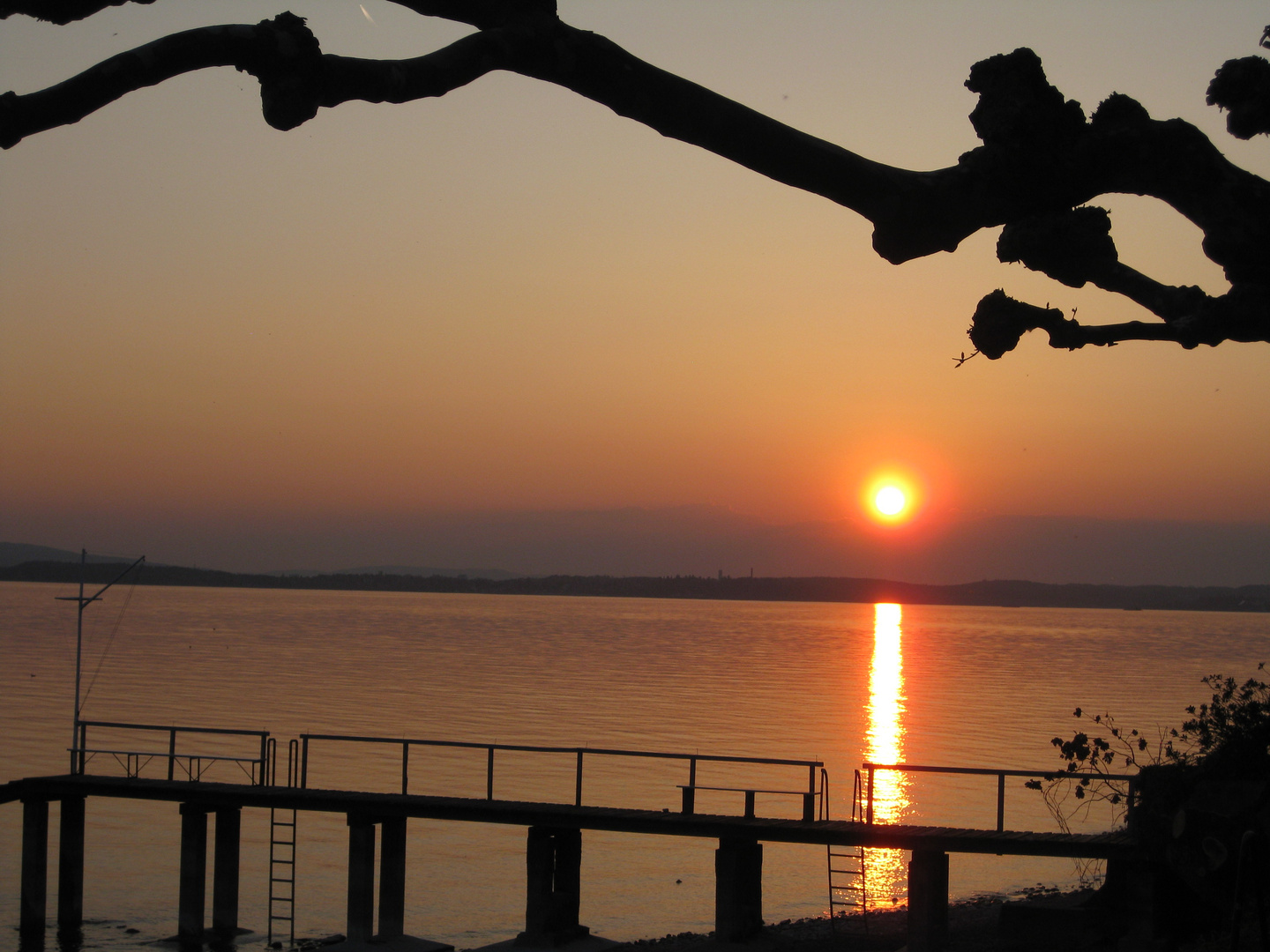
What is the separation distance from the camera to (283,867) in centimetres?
3678

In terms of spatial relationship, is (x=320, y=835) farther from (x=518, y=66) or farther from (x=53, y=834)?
(x=518, y=66)

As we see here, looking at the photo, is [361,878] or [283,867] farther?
[283,867]

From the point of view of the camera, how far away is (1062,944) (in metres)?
18.2

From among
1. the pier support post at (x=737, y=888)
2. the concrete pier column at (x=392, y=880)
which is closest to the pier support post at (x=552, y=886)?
the concrete pier column at (x=392, y=880)

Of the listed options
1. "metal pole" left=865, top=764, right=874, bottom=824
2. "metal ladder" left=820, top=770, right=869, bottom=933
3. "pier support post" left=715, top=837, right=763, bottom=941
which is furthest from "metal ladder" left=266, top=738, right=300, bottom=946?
"metal pole" left=865, top=764, right=874, bottom=824

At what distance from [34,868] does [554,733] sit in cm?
3977

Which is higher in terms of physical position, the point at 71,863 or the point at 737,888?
the point at 737,888

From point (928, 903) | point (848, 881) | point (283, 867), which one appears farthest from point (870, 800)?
point (283, 867)

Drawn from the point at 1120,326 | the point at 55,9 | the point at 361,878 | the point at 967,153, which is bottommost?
the point at 361,878

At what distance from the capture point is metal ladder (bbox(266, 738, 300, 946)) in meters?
28.9

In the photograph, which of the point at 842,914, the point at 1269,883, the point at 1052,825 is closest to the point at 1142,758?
the point at 1052,825

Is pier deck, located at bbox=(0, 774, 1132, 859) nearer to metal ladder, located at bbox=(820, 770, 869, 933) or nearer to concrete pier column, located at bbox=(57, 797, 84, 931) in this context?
concrete pier column, located at bbox=(57, 797, 84, 931)

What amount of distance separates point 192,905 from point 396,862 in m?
5.34

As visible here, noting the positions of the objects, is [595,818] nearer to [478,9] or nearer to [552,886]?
[552,886]
